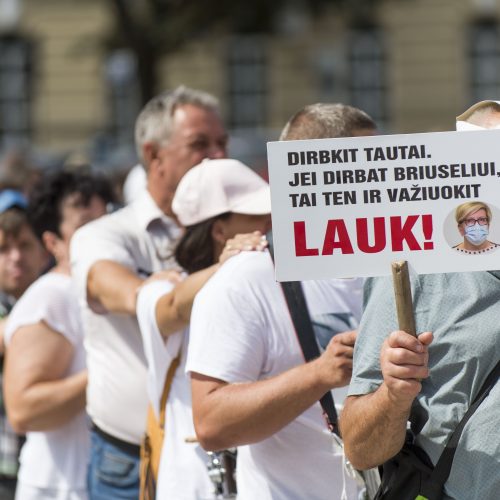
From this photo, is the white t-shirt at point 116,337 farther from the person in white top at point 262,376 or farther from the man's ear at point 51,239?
the person in white top at point 262,376

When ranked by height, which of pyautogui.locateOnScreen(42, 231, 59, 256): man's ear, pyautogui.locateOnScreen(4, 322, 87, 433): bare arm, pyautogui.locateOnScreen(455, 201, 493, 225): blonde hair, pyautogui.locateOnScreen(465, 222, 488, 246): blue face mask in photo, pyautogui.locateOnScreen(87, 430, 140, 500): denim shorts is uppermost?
pyautogui.locateOnScreen(42, 231, 59, 256): man's ear

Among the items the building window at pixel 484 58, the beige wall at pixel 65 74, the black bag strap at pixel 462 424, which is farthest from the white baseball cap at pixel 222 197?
the building window at pixel 484 58

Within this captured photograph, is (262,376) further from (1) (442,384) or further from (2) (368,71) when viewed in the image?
(2) (368,71)

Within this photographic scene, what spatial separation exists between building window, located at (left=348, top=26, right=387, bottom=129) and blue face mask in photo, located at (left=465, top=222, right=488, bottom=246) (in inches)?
1191

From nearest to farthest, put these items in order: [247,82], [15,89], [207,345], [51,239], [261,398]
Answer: [261,398], [207,345], [51,239], [15,89], [247,82]

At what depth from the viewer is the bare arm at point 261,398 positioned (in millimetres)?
2979

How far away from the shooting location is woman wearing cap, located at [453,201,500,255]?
2.51 metres

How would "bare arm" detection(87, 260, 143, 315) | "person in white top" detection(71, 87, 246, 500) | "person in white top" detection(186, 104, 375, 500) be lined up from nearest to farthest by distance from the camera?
"person in white top" detection(186, 104, 375, 500), "bare arm" detection(87, 260, 143, 315), "person in white top" detection(71, 87, 246, 500)

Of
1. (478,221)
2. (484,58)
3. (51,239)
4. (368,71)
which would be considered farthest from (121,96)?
(478,221)

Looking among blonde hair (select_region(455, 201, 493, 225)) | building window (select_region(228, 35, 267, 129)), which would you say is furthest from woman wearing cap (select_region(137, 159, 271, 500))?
building window (select_region(228, 35, 267, 129))

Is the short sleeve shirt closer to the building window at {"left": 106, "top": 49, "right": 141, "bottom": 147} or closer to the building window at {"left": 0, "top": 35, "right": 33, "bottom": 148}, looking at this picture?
the building window at {"left": 106, "top": 49, "right": 141, "bottom": 147}

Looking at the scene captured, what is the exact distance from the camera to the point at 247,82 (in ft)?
110

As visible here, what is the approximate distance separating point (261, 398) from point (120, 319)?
1.30 m

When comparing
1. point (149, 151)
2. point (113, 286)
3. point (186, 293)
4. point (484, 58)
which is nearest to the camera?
point (186, 293)
